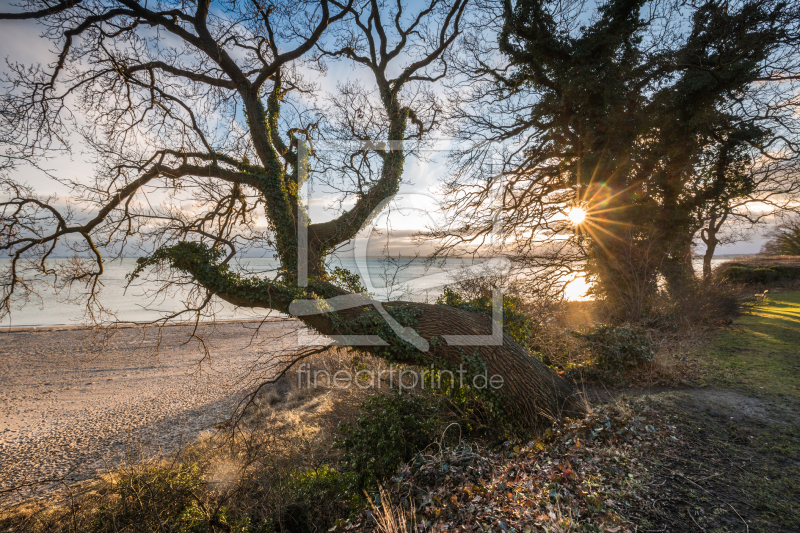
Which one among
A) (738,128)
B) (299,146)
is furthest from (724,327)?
(299,146)

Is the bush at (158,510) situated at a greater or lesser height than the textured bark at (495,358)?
lesser

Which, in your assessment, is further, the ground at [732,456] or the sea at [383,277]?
the sea at [383,277]

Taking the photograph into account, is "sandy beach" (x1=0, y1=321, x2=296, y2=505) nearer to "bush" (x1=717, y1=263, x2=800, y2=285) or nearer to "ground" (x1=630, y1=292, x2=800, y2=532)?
"ground" (x1=630, y1=292, x2=800, y2=532)

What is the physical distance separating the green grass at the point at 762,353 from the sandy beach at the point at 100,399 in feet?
27.8

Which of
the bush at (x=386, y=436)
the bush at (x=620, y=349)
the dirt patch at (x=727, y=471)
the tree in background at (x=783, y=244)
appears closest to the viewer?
the dirt patch at (x=727, y=471)

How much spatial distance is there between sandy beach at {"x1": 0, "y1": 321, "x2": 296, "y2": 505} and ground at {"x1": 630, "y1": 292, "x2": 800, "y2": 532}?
5567 mm

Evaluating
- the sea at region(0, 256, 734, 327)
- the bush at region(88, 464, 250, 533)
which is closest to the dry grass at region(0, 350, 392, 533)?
the bush at region(88, 464, 250, 533)

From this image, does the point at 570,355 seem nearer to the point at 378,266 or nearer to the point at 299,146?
the point at 378,266

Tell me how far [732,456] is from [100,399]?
16.7m

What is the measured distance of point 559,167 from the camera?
1062cm

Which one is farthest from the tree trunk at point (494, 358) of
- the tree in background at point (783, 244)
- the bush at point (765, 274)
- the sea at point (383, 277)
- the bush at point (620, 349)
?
the tree in background at point (783, 244)

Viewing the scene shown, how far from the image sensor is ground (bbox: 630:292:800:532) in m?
2.76

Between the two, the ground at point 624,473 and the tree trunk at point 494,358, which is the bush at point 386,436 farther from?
the tree trunk at point 494,358

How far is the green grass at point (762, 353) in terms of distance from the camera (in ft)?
18.8
